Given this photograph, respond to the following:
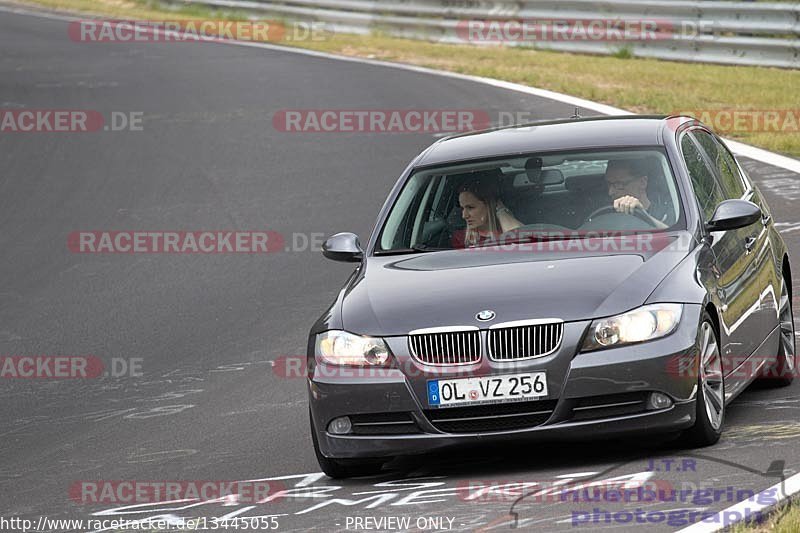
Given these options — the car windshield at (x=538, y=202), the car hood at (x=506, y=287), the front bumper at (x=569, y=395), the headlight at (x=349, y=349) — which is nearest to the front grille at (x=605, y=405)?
the front bumper at (x=569, y=395)

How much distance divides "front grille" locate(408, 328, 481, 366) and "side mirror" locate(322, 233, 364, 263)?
1429mm

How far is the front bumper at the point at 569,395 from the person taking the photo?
7051 mm

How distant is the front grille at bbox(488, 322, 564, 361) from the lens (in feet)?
23.2

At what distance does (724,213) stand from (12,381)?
5226 mm

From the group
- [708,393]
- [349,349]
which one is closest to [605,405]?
[708,393]

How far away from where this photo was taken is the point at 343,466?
7.61 m

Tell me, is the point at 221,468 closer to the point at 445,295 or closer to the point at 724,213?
the point at 445,295

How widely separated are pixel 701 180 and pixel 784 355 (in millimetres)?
1190

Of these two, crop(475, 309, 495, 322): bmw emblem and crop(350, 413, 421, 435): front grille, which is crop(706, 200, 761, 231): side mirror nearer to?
crop(475, 309, 495, 322): bmw emblem

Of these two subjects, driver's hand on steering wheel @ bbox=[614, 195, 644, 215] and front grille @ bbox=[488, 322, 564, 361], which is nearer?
front grille @ bbox=[488, 322, 564, 361]

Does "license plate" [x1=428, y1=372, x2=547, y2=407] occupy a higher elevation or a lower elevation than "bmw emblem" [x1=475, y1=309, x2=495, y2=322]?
lower

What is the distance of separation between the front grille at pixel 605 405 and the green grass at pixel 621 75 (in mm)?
10867

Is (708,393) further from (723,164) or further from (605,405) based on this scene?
(723,164)

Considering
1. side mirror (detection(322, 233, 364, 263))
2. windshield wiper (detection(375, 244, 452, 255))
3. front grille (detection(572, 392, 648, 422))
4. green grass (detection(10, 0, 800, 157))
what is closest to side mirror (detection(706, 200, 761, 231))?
front grille (detection(572, 392, 648, 422))
